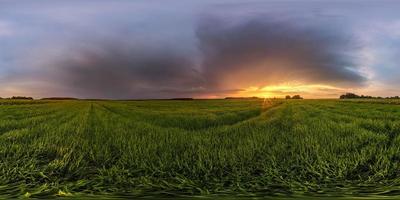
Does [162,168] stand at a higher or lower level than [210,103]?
lower

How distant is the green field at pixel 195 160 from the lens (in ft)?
9.53

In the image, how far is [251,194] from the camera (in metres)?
2.75

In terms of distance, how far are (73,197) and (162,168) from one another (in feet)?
2.82

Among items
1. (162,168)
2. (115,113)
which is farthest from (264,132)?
(115,113)

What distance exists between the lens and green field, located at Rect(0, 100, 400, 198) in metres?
2.90

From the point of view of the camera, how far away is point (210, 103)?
5578 millimetres

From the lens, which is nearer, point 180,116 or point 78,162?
point 78,162

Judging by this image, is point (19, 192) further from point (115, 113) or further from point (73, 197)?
point (115, 113)

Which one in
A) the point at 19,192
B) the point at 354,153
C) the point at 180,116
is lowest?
the point at 19,192

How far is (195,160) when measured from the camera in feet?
11.1

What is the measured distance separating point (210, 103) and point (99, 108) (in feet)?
6.58

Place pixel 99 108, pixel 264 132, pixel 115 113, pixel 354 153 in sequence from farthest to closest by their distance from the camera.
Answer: pixel 99 108 → pixel 115 113 → pixel 264 132 → pixel 354 153

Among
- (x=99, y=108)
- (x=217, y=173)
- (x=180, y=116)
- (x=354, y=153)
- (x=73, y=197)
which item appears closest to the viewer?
(x=73, y=197)

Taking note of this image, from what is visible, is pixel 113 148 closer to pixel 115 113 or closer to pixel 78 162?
pixel 78 162
